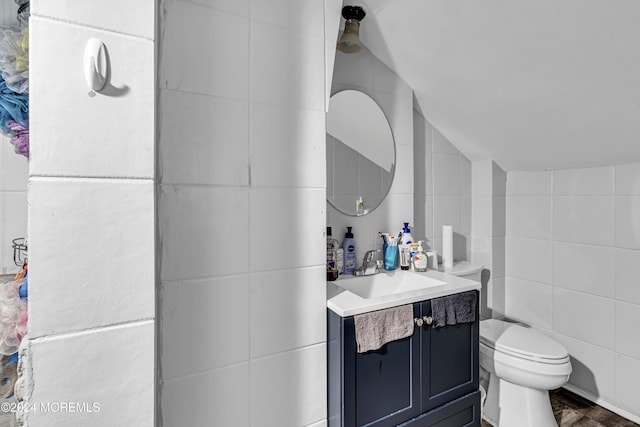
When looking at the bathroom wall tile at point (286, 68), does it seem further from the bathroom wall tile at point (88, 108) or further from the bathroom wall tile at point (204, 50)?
the bathroom wall tile at point (88, 108)

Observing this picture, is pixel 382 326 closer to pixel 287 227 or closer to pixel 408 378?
pixel 408 378

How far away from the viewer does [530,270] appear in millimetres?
2092

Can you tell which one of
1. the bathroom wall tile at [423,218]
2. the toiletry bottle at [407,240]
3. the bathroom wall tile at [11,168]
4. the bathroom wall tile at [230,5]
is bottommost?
the toiletry bottle at [407,240]

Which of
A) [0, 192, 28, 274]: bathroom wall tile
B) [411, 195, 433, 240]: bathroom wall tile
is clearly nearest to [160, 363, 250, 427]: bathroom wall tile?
[0, 192, 28, 274]: bathroom wall tile

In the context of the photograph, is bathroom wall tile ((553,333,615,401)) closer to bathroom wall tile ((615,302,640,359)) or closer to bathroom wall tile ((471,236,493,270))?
bathroom wall tile ((615,302,640,359))

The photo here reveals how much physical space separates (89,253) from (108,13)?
0.49 meters

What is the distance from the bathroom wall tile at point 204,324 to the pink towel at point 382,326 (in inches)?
15.2

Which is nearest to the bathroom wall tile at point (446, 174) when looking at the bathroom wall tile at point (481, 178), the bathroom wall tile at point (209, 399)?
the bathroom wall tile at point (481, 178)

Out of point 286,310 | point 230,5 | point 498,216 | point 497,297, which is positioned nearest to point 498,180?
point 498,216

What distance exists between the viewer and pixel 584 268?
184 cm

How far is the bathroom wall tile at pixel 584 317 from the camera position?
1755 millimetres

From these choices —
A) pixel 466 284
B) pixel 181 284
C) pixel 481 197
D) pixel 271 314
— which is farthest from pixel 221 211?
pixel 481 197

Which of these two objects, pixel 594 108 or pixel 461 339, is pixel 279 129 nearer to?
pixel 461 339

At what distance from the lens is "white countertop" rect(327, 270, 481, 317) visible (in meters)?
1.13
